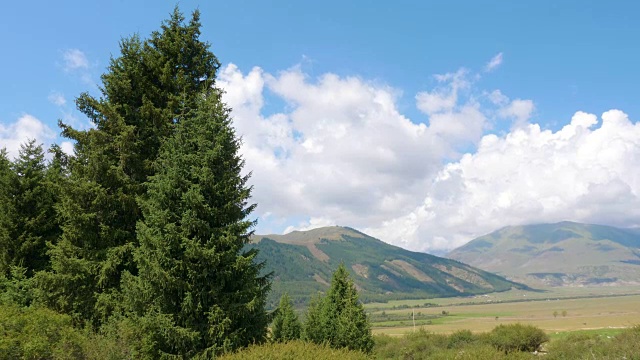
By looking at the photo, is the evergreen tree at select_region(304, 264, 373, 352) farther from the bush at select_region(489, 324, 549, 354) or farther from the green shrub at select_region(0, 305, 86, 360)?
the bush at select_region(489, 324, 549, 354)

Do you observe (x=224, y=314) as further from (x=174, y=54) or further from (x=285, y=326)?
(x=285, y=326)

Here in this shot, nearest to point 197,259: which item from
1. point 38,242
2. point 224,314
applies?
point 224,314

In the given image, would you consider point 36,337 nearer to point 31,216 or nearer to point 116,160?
point 116,160

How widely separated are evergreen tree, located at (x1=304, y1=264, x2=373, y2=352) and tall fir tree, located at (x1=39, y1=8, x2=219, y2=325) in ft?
41.2

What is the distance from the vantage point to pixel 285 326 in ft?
143

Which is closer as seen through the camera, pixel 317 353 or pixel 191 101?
pixel 317 353

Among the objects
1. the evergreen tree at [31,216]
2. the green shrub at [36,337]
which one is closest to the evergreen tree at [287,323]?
the evergreen tree at [31,216]

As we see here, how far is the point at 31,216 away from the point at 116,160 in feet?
Answer: 28.8

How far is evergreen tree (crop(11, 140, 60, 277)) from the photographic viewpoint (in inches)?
864

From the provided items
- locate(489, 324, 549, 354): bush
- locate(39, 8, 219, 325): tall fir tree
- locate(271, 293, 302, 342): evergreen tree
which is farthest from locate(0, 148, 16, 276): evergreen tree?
locate(489, 324, 549, 354): bush

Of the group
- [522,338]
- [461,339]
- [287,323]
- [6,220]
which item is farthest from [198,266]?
[461,339]

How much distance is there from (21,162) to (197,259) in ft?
55.5

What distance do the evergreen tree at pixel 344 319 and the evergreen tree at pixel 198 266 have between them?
12400 mm

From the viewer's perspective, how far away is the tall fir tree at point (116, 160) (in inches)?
639
